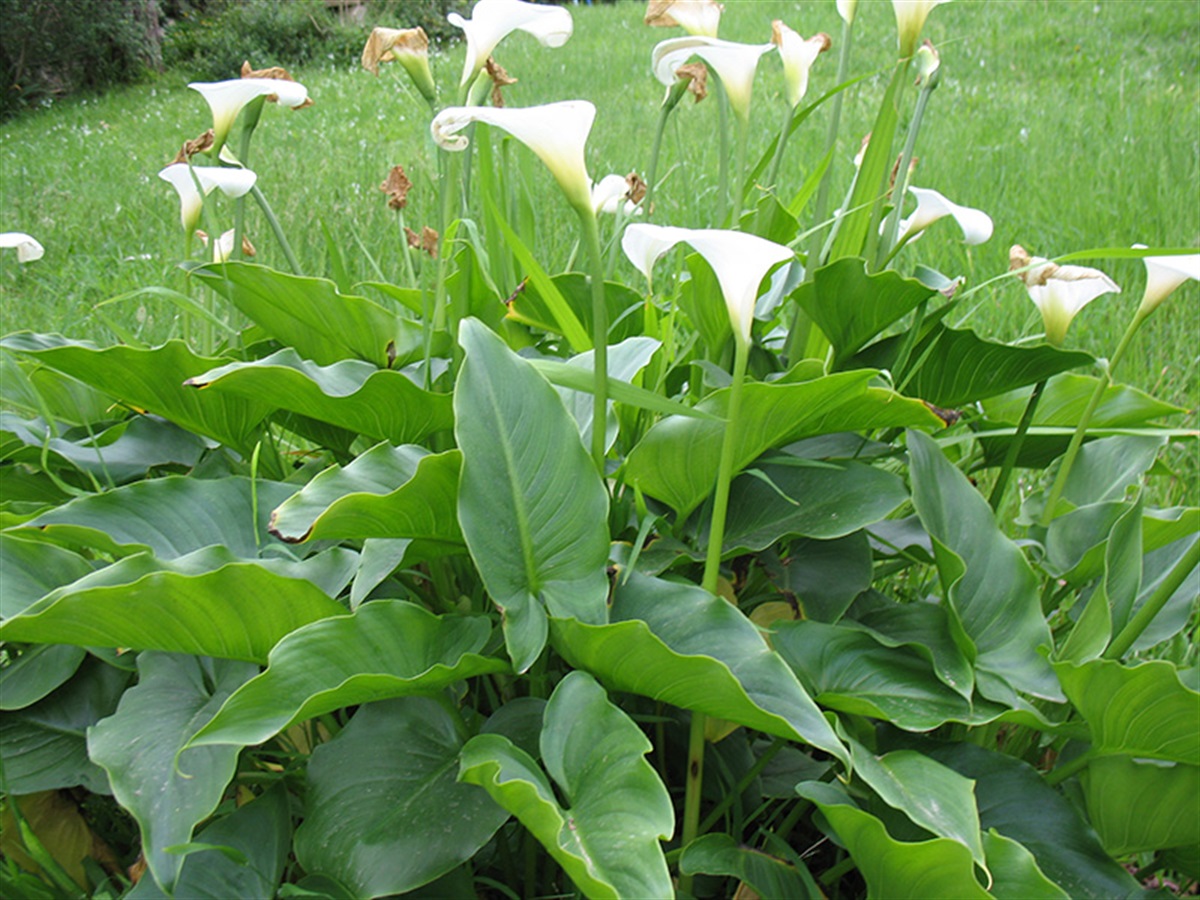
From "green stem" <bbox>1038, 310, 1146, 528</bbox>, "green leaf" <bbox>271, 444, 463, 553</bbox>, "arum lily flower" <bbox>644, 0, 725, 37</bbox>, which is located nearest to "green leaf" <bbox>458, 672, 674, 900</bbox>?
"green leaf" <bbox>271, 444, 463, 553</bbox>

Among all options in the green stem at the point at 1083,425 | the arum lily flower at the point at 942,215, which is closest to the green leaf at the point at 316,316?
the arum lily flower at the point at 942,215

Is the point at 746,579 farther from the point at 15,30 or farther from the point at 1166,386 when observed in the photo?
the point at 15,30

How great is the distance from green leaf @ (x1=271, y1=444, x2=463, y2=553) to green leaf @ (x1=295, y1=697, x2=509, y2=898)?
0.48ft

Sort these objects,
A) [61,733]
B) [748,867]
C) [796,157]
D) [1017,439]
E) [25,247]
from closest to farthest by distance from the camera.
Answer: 1. [748,867]
2. [61,733]
3. [1017,439]
4. [25,247]
5. [796,157]

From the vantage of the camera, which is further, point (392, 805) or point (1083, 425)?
point (1083, 425)

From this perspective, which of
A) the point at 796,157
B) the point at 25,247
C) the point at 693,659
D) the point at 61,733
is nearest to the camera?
the point at 693,659

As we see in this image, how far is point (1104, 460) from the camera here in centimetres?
109

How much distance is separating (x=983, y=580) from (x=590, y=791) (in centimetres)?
39

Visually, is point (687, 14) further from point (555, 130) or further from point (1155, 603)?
point (1155, 603)

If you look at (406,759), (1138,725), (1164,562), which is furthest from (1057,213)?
(406,759)

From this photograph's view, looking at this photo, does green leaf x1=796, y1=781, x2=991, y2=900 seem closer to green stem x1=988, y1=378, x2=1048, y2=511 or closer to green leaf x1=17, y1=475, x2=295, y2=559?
green stem x1=988, y1=378, x2=1048, y2=511

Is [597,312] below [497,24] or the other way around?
below

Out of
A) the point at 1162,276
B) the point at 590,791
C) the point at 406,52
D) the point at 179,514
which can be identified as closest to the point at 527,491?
the point at 590,791

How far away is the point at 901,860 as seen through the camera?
2.15ft
